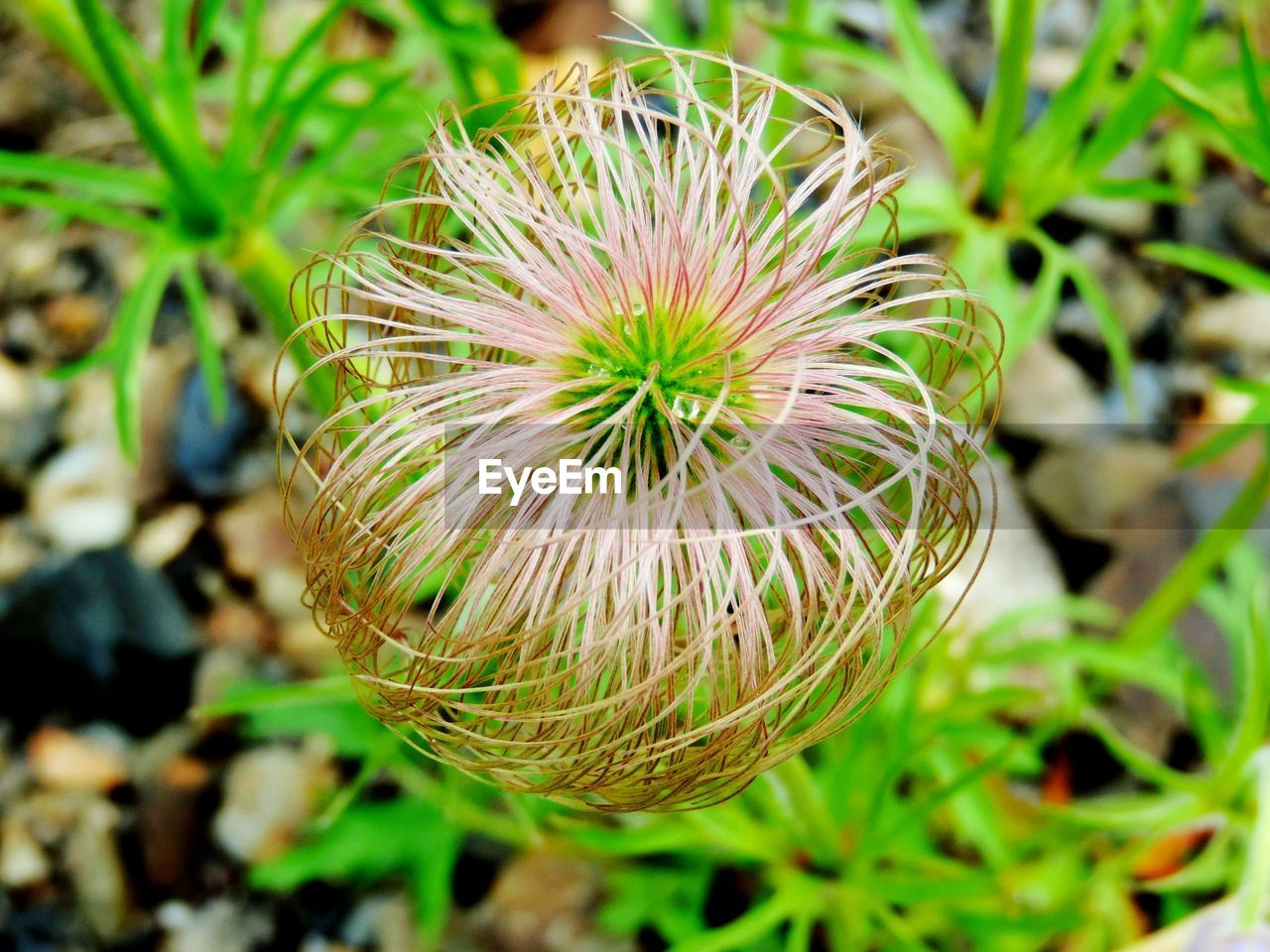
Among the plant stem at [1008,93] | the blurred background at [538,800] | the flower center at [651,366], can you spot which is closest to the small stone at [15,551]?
the blurred background at [538,800]

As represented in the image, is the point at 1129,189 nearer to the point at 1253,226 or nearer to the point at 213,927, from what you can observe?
the point at 1253,226

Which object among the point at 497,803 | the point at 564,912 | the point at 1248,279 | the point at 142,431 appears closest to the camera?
the point at 1248,279

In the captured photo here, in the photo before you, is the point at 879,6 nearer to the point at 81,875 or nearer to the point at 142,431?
the point at 142,431

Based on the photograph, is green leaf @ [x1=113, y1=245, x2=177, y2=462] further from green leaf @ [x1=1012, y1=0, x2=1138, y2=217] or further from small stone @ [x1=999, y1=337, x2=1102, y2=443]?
small stone @ [x1=999, y1=337, x2=1102, y2=443]

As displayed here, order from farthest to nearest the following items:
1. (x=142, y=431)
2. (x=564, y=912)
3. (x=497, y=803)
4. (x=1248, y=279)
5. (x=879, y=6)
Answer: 1. (x=879, y=6)
2. (x=142, y=431)
3. (x=497, y=803)
4. (x=564, y=912)
5. (x=1248, y=279)

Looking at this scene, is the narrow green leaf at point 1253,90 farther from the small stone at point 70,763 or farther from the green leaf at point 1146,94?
the small stone at point 70,763

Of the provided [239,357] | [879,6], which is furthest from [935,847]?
[879,6]

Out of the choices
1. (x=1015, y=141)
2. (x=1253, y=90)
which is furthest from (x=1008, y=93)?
(x=1253, y=90)
